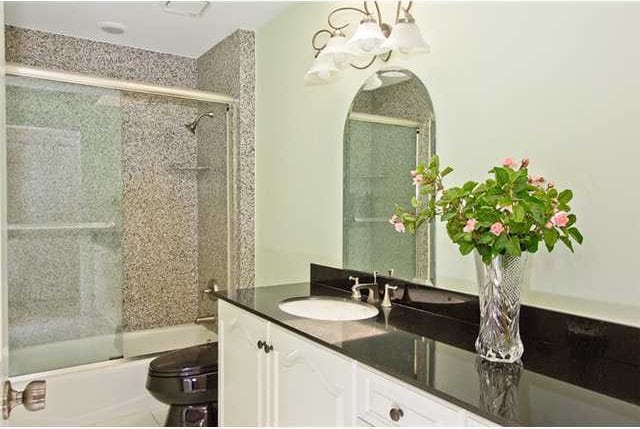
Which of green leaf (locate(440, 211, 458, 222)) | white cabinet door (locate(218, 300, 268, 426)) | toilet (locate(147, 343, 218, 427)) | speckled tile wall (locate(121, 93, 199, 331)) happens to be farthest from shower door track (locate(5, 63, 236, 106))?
green leaf (locate(440, 211, 458, 222))

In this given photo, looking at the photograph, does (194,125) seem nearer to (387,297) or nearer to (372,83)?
(372,83)

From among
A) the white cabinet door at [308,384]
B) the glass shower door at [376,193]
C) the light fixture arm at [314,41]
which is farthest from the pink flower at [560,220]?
the light fixture arm at [314,41]

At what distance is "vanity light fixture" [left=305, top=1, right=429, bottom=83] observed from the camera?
1552mm

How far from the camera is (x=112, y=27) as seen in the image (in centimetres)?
274

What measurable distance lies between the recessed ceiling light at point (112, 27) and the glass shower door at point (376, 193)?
1691mm

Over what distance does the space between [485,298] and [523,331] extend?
10.6 inches

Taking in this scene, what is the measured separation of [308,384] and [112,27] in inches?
97.5

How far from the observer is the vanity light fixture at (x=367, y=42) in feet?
5.09

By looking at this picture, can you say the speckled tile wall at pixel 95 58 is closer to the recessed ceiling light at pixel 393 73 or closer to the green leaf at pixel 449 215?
the recessed ceiling light at pixel 393 73

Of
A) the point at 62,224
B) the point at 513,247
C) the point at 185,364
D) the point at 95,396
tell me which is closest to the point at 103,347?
the point at 95,396

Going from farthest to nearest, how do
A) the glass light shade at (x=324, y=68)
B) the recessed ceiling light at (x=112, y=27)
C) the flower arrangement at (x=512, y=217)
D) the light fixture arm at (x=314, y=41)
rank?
the recessed ceiling light at (x=112, y=27) → the light fixture arm at (x=314, y=41) → the glass light shade at (x=324, y=68) → the flower arrangement at (x=512, y=217)

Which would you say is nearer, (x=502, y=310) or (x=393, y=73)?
(x=502, y=310)

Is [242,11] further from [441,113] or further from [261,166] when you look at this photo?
[441,113]

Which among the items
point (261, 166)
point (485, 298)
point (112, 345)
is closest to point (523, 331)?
point (485, 298)
